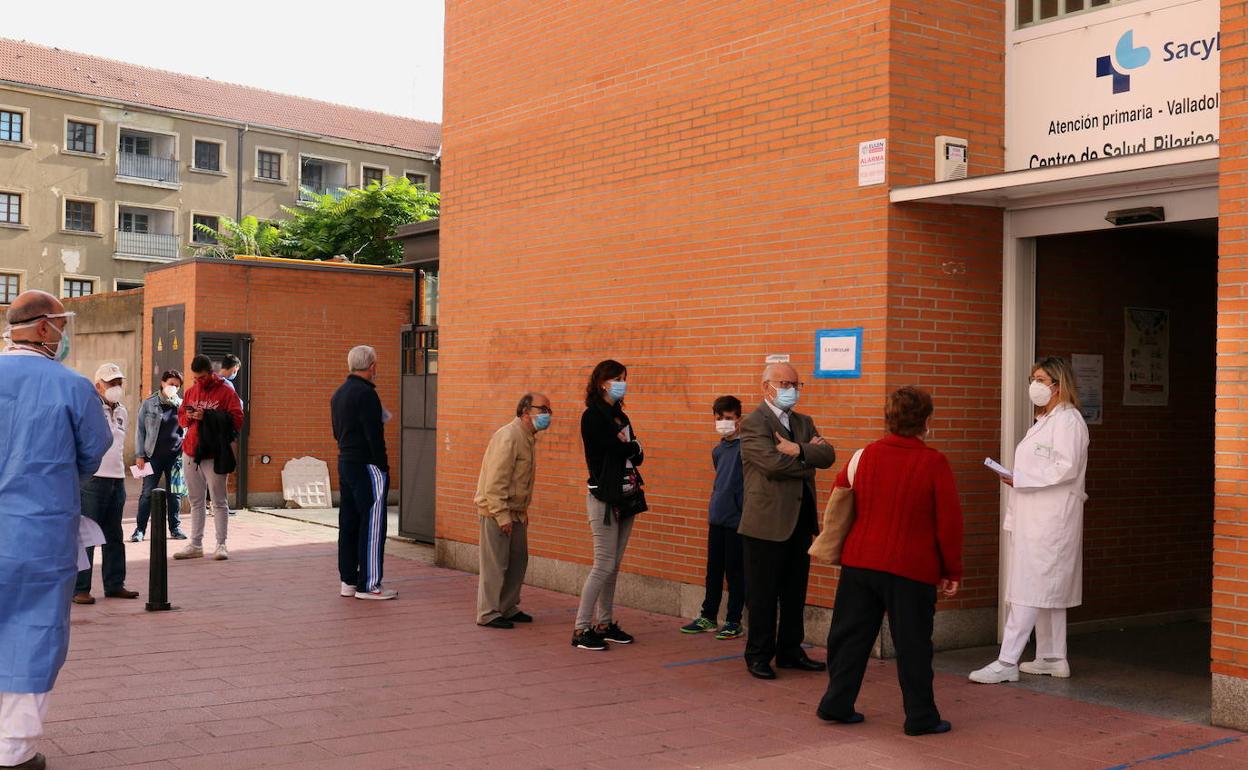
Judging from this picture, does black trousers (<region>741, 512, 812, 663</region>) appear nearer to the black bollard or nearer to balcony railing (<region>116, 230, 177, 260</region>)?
the black bollard

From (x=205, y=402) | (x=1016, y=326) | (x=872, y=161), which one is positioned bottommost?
(x=205, y=402)

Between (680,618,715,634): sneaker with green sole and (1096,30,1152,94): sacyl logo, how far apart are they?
14.6 feet

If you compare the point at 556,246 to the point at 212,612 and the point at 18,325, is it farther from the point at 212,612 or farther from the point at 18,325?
the point at 18,325

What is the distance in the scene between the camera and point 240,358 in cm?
1842

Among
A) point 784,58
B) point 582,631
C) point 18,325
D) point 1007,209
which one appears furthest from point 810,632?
point 18,325

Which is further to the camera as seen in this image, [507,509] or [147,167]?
[147,167]

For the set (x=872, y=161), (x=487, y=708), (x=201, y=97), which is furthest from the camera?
(x=201, y=97)

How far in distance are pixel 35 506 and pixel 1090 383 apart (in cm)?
689

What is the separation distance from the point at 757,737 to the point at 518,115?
23.0 ft

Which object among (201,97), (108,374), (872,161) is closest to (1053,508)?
(872,161)

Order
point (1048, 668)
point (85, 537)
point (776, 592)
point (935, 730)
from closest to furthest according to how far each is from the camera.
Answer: point (85, 537) < point (935, 730) < point (776, 592) < point (1048, 668)

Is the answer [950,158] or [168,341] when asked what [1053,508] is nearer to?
[950,158]

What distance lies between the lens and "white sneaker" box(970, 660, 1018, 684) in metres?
7.55

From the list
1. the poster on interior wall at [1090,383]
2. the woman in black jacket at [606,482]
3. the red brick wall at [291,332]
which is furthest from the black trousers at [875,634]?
the red brick wall at [291,332]
